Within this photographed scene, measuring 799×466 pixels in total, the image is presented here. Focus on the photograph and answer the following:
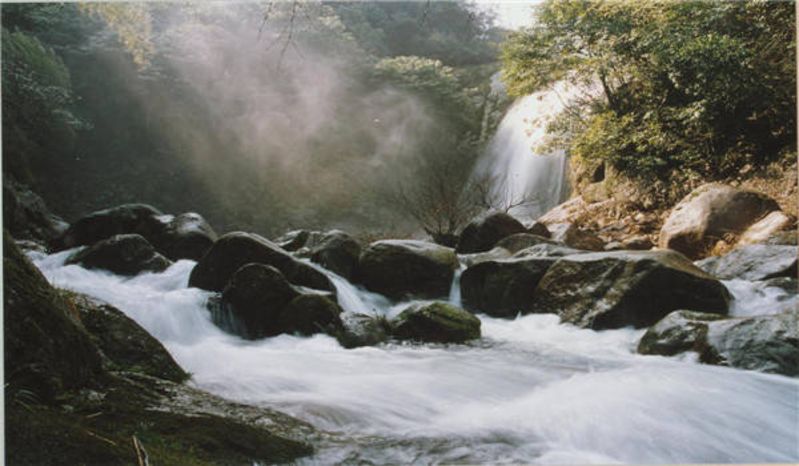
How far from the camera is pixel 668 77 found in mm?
5875

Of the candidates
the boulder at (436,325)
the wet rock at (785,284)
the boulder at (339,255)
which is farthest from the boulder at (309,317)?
the wet rock at (785,284)

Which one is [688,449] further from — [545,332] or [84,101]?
[84,101]

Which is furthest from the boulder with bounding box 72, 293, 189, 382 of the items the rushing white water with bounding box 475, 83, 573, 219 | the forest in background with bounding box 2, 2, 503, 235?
the rushing white water with bounding box 475, 83, 573, 219

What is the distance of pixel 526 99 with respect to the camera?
9.87m

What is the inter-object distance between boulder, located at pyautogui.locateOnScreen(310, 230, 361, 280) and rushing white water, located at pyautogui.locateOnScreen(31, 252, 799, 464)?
1.77m

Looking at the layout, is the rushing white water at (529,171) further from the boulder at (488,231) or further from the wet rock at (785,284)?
the wet rock at (785,284)

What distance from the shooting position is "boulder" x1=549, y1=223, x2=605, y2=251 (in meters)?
6.59

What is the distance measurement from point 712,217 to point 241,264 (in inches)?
169

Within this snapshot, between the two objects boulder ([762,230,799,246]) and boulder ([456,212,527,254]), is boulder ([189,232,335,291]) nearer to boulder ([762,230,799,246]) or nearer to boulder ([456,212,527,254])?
boulder ([456,212,527,254])

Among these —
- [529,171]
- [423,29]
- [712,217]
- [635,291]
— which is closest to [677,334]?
[635,291]

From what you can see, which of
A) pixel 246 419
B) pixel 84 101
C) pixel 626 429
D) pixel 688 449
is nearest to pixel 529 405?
pixel 626 429

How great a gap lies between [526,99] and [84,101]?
7.36 m

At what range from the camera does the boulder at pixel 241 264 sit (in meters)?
4.70

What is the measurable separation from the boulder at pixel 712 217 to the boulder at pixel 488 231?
1772mm
